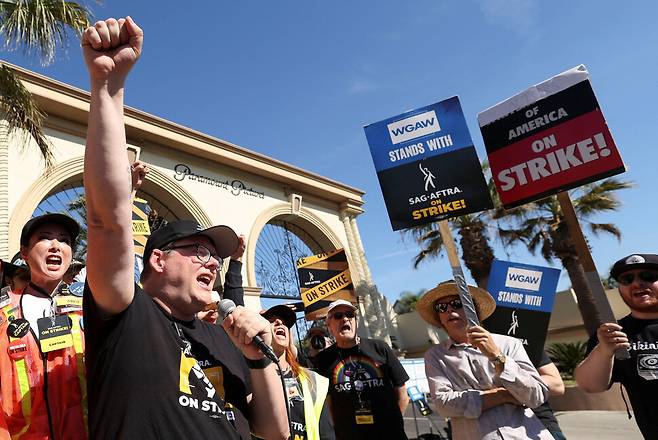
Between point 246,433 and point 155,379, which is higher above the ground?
point 155,379

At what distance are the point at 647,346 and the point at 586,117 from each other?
1875 millimetres

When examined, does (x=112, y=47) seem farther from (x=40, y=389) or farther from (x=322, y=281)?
(x=322, y=281)

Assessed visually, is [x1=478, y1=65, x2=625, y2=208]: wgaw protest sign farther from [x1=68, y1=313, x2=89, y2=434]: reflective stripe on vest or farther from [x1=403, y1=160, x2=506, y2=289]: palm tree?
[x1=403, y1=160, x2=506, y2=289]: palm tree

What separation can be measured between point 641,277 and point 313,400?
2.25 metres

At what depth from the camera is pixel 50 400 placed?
1887 mm

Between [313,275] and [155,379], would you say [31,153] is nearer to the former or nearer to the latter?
[313,275]

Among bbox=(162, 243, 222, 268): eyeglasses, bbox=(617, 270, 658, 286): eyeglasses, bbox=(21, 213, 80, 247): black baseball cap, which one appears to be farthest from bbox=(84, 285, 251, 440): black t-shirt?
bbox=(617, 270, 658, 286): eyeglasses

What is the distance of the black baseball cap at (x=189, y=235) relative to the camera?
1850 mm

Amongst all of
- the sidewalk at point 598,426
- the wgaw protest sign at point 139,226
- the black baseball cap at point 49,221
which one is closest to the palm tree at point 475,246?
the sidewalk at point 598,426

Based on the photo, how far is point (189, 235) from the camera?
1.87 meters

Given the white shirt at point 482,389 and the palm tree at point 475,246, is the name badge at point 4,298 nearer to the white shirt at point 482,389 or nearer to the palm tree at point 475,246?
the white shirt at point 482,389

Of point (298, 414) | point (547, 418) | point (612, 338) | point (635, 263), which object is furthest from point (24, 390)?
point (547, 418)

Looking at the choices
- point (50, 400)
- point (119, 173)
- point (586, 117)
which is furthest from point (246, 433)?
point (586, 117)

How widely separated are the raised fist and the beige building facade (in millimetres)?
7278
